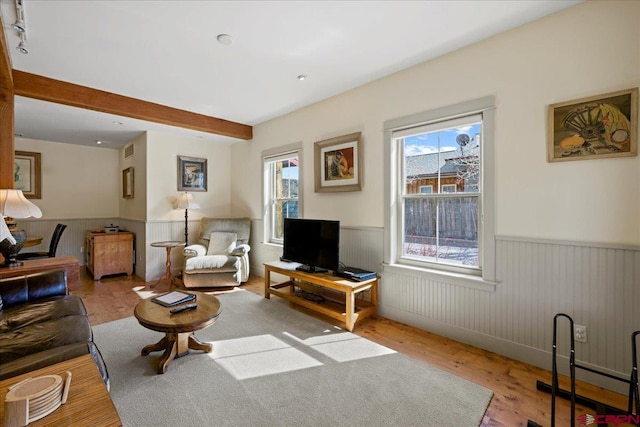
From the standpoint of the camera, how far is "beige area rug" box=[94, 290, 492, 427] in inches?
68.2

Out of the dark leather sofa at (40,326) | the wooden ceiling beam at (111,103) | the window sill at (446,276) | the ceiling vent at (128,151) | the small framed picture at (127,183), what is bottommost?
the dark leather sofa at (40,326)

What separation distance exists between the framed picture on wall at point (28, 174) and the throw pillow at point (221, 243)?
359 centimetres

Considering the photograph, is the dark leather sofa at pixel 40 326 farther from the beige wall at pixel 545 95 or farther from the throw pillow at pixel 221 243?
the beige wall at pixel 545 95

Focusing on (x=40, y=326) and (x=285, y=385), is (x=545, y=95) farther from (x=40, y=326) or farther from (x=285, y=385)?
(x=40, y=326)

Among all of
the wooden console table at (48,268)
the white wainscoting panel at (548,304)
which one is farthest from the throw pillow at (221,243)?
the white wainscoting panel at (548,304)

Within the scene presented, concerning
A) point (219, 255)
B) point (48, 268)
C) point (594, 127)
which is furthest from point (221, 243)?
point (594, 127)

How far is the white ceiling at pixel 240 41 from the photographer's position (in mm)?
2096

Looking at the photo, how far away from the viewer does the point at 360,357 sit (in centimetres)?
240

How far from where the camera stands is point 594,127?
6.62ft

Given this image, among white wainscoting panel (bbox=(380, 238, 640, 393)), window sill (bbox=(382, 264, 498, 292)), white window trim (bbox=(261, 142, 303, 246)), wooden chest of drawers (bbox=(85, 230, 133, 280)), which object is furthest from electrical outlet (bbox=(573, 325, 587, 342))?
wooden chest of drawers (bbox=(85, 230, 133, 280))

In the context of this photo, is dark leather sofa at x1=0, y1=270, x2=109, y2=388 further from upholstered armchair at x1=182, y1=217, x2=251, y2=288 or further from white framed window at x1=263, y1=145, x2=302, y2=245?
white framed window at x1=263, y1=145, x2=302, y2=245

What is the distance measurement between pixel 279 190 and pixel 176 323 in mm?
2964

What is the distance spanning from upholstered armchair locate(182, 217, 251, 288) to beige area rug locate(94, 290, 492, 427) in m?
1.39

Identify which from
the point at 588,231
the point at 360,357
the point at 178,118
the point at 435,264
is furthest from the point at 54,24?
the point at 588,231
